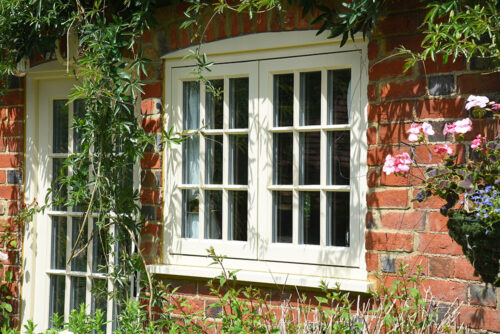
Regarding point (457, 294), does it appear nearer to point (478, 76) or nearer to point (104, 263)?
point (478, 76)

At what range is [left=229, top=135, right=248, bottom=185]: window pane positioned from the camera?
14.9 feet

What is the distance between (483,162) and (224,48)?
6.31 feet

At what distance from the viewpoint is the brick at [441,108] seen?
3.71 meters

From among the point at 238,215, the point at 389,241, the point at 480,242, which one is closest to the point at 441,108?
the point at 389,241

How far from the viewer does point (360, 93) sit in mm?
4098

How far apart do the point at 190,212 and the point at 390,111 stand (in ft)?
5.13

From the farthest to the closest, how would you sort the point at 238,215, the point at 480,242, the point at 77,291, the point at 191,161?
the point at 77,291
the point at 191,161
the point at 238,215
the point at 480,242

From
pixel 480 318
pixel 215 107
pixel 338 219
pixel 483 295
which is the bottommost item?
pixel 480 318

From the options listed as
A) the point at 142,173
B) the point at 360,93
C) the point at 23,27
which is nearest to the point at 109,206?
the point at 142,173

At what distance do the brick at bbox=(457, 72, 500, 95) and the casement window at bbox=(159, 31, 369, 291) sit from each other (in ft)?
1.94

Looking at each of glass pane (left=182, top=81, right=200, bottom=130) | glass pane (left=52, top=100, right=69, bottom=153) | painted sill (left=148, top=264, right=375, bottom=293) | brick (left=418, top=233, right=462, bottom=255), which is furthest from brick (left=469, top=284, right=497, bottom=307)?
glass pane (left=52, top=100, right=69, bottom=153)

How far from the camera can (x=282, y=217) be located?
4402 mm

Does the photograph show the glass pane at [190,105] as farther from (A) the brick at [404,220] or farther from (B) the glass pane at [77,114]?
(A) the brick at [404,220]

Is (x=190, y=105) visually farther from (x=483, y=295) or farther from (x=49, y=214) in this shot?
(x=483, y=295)
